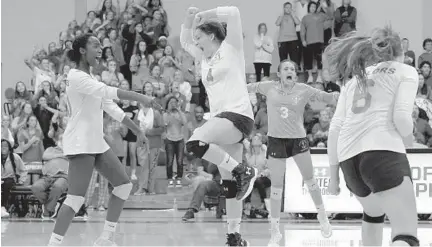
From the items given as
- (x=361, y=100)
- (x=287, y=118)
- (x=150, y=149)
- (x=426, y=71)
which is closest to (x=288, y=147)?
(x=287, y=118)

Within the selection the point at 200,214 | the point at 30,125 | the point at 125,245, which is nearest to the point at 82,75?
the point at 125,245

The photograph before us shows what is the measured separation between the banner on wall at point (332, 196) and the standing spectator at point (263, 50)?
627cm

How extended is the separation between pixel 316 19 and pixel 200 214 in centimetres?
676

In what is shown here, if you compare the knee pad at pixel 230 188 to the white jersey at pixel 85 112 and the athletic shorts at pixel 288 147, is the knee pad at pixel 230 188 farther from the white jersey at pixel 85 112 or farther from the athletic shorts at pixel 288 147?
the athletic shorts at pixel 288 147

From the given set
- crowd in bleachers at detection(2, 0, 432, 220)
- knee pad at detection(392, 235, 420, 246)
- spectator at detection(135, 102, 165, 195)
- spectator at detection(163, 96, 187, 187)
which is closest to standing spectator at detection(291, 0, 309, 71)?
crowd in bleachers at detection(2, 0, 432, 220)

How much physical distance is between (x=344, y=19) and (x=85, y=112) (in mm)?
12596

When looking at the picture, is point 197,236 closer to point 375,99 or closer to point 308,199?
point 308,199

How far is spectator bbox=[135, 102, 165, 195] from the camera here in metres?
14.7

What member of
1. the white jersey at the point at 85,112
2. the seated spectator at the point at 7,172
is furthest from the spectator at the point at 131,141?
the white jersey at the point at 85,112

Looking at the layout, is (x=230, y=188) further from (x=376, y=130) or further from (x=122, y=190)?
(x=376, y=130)

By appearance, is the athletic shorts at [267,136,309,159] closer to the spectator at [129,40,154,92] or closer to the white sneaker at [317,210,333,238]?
the white sneaker at [317,210,333,238]

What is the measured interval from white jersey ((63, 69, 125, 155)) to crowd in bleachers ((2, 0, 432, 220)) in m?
4.72

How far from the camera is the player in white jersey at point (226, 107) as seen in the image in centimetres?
652

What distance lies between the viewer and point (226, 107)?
6641 mm
